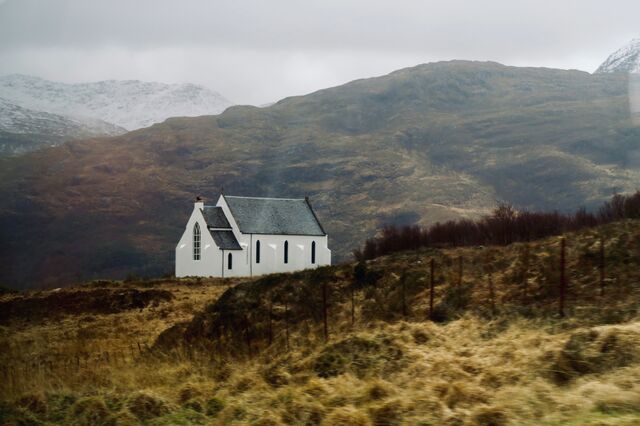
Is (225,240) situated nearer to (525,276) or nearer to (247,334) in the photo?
(247,334)

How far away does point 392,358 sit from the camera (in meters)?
15.9

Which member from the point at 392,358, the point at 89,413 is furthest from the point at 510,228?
the point at 89,413

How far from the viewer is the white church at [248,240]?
81.2 m

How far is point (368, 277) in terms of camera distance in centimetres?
2973

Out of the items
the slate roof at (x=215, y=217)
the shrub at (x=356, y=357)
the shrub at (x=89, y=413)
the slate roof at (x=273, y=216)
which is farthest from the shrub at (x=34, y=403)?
the slate roof at (x=215, y=217)

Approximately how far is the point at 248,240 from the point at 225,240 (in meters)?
2.28

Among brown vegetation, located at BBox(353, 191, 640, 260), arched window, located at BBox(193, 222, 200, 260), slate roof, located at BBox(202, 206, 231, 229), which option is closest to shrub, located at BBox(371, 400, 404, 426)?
brown vegetation, located at BBox(353, 191, 640, 260)

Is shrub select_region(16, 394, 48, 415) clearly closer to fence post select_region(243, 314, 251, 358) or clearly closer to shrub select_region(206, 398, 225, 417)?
shrub select_region(206, 398, 225, 417)

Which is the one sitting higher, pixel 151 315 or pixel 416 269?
pixel 416 269

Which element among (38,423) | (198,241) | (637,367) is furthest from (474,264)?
(198,241)

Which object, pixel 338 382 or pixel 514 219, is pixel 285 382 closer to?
pixel 338 382

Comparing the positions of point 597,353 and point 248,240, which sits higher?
point 248,240

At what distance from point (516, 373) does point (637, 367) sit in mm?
1918

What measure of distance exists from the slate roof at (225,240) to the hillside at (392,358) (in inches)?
1992
